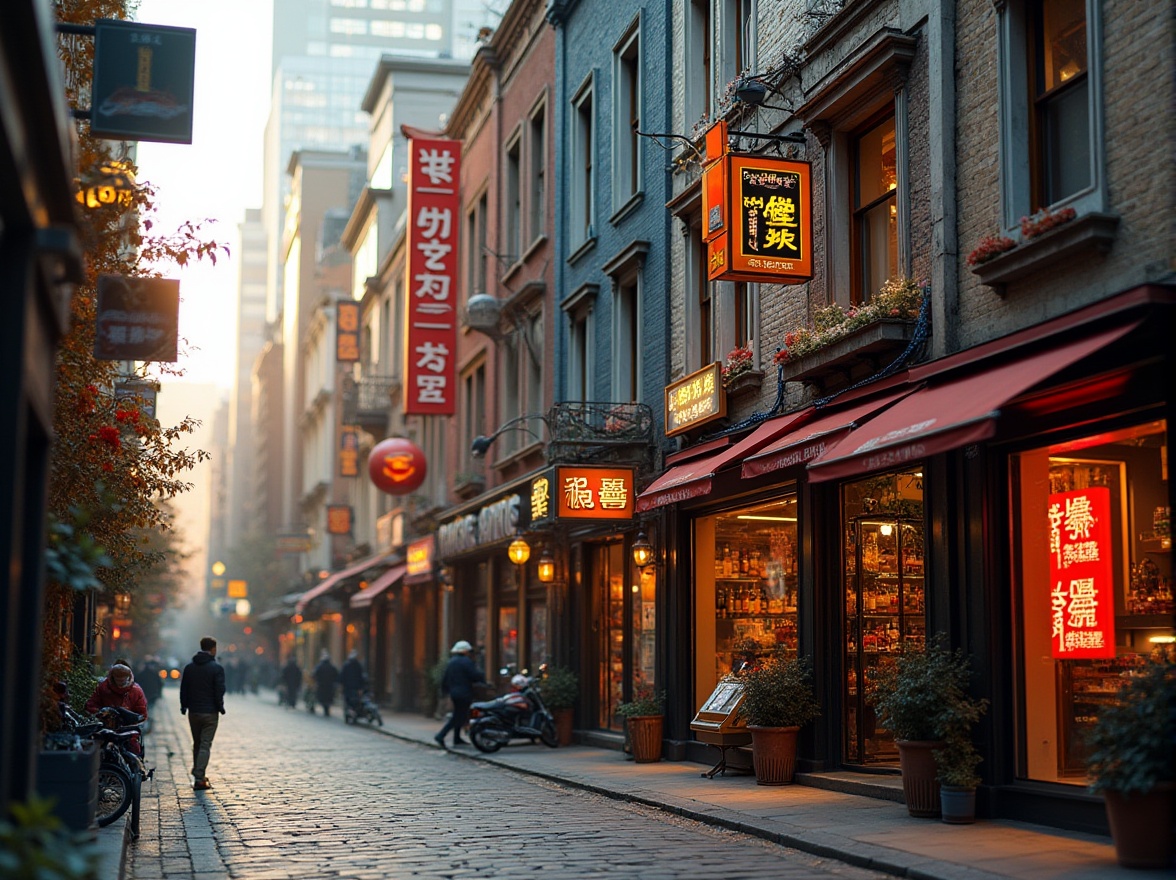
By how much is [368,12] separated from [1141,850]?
177954mm

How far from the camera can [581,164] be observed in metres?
26.5

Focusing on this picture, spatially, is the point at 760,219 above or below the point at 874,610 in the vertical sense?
above

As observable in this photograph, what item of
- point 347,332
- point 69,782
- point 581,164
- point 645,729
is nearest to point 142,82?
point 69,782

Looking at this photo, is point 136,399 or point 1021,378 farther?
point 136,399

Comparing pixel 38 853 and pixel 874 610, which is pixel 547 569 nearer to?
pixel 874 610

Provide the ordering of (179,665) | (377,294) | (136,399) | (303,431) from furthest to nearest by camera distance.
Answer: (303,431) < (179,665) < (377,294) < (136,399)

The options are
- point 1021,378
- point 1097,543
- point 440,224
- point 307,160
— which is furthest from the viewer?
point 307,160

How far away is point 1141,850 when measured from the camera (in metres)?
9.63

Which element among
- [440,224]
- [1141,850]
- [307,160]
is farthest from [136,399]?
[307,160]

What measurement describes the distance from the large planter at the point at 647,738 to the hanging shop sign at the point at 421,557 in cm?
1543

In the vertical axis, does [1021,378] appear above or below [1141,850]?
above

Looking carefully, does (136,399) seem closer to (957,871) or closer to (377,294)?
(957,871)

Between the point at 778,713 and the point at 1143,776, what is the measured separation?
21.6 ft

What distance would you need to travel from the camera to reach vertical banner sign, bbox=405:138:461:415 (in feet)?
109
